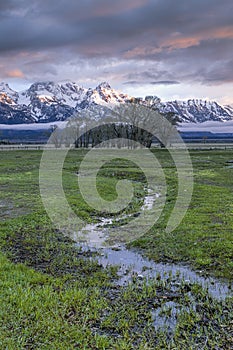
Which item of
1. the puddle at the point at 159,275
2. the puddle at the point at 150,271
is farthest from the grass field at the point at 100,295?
the puddle at the point at 150,271

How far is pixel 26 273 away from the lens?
11.0m

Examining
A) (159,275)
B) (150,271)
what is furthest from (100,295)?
(150,271)

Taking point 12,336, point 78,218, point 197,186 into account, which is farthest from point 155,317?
point 197,186

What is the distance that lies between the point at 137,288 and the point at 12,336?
4058 mm

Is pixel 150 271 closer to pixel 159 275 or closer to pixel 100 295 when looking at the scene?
pixel 159 275

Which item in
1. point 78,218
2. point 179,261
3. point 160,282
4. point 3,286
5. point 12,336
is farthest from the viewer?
point 78,218

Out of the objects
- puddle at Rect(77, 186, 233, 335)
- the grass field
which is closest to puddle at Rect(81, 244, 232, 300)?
puddle at Rect(77, 186, 233, 335)

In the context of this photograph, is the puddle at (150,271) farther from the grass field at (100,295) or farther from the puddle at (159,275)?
the grass field at (100,295)

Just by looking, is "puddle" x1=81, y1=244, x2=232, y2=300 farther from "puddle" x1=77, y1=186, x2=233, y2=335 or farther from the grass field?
the grass field

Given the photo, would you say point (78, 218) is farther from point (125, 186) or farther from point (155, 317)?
point (125, 186)

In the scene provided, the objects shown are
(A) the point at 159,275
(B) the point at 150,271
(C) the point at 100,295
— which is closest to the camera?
(C) the point at 100,295

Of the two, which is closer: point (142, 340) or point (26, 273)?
point (142, 340)

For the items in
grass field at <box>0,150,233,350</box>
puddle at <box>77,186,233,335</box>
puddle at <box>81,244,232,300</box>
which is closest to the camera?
grass field at <box>0,150,233,350</box>

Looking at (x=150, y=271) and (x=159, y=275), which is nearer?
(x=159, y=275)
